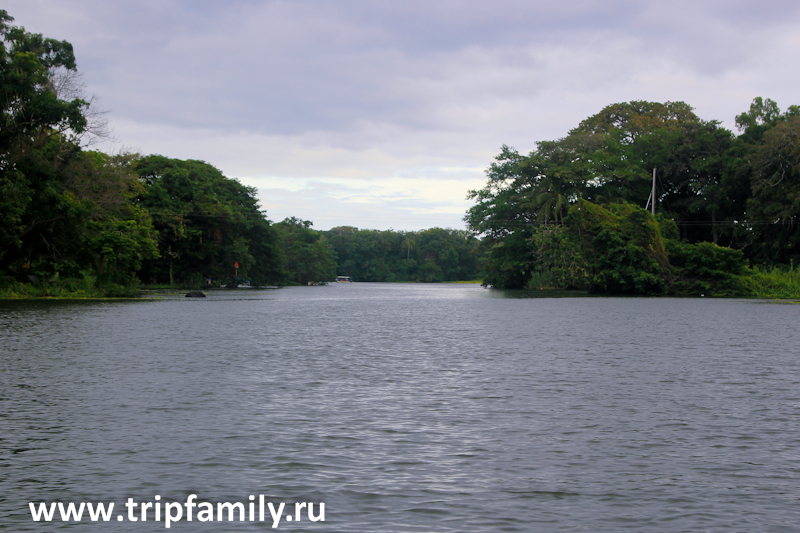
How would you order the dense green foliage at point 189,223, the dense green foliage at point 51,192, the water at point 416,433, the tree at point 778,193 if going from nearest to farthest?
the water at point 416,433 → the dense green foliage at point 51,192 → the tree at point 778,193 → the dense green foliage at point 189,223

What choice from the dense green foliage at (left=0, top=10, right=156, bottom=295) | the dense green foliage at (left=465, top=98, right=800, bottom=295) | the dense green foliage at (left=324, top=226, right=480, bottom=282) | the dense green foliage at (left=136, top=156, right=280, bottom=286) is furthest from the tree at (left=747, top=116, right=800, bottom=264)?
the dense green foliage at (left=324, top=226, right=480, bottom=282)

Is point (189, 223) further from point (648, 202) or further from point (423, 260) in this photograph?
point (423, 260)

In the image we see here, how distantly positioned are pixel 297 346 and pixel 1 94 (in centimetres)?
2833

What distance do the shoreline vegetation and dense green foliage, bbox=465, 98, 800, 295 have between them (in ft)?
0.49

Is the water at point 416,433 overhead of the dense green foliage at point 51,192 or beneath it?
beneath

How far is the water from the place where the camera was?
5.64m

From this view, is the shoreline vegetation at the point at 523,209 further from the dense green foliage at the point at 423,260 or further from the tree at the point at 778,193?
the dense green foliage at the point at 423,260

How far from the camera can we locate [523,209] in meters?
77.2

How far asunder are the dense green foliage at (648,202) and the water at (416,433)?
138 ft

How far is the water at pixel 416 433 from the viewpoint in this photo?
18.5 feet

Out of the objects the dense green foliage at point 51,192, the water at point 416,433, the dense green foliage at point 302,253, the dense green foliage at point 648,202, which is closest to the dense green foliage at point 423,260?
the dense green foliage at point 302,253

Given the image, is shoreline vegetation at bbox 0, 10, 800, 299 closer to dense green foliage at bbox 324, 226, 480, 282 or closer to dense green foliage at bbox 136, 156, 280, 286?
dense green foliage at bbox 136, 156, 280, 286

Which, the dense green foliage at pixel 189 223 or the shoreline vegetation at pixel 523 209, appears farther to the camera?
the dense green foliage at pixel 189 223

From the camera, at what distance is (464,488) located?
6117 mm
